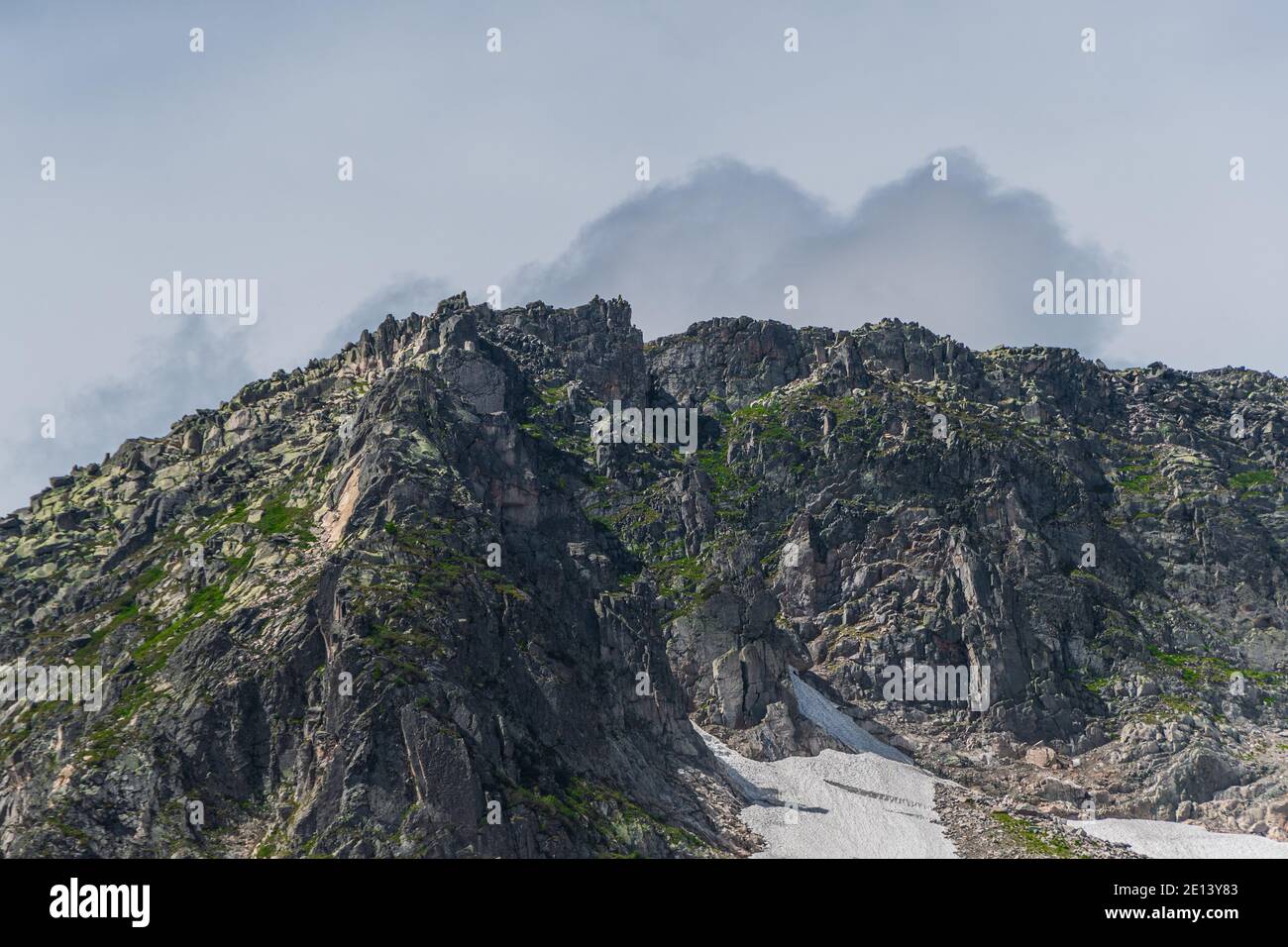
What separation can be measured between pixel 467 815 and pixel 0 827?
59.2m
